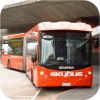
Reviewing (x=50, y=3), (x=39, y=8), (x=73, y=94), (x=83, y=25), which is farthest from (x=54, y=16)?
(x=73, y=94)

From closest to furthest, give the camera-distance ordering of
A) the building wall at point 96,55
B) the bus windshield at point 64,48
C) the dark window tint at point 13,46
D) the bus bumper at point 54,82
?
the bus bumper at point 54,82
the bus windshield at point 64,48
the dark window tint at point 13,46
the building wall at point 96,55

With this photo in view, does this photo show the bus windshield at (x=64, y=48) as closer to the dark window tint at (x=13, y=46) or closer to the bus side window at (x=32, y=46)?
the bus side window at (x=32, y=46)

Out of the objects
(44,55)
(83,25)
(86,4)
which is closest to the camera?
(44,55)

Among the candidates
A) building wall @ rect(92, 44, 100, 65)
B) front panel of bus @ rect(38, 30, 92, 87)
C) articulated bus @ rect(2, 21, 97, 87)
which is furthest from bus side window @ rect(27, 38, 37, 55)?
building wall @ rect(92, 44, 100, 65)

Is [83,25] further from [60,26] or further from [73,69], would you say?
[73,69]

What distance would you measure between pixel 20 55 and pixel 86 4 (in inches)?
341

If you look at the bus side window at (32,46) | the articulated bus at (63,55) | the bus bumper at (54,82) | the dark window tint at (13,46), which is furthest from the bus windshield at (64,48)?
the dark window tint at (13,46)

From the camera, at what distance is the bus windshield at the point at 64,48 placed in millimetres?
10094

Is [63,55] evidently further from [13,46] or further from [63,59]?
[13,46]

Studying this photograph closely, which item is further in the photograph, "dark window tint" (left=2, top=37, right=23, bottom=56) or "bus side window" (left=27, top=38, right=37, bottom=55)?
"dark window tint" (left=2, top=37, right=23, bottom=56)

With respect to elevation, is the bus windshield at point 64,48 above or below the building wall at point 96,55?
above

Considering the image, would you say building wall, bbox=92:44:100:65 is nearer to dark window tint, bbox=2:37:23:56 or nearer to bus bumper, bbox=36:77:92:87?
dark window tint, bbox=2:37:23:56

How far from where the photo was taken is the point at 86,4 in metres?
22.7

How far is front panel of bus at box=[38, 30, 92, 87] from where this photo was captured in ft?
32.9
